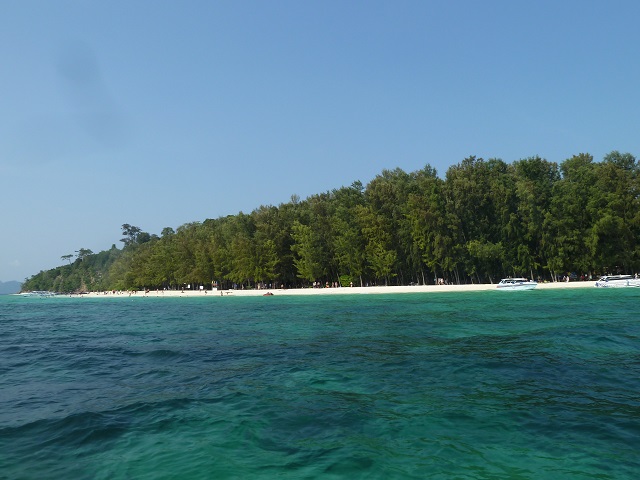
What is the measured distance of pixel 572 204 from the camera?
66.6 metres

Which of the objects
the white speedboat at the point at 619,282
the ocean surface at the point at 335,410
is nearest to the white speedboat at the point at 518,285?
the white speedboat at the point at 619,282

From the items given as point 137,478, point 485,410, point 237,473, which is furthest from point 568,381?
point 137,478

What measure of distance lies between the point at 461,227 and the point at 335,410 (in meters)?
69.1

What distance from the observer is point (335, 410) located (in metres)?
9.64

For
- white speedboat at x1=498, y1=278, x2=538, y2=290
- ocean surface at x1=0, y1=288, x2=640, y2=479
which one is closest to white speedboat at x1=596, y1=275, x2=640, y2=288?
white speedboat at x1=498, y1=278, x2=538, y2=290

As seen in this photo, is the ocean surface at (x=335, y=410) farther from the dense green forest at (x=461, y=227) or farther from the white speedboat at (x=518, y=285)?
the dense green forest at (x=461, y=227)

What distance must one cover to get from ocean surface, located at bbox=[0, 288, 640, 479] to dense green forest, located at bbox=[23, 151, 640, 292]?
53.3m

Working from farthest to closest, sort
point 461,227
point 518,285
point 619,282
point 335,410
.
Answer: point 461,227 < point 518,285 < point 619,282 < point 335,410

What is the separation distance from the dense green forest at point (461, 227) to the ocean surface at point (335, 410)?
53264 mm

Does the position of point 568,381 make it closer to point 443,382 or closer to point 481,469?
point 443,382

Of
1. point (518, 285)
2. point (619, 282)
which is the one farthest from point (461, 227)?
point (619, 282)

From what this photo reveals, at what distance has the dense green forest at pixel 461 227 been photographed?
66.1 m

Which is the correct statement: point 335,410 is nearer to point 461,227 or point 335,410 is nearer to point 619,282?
point 619,282

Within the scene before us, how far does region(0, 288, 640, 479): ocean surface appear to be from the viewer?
7.04 m
